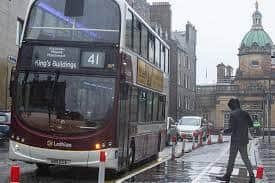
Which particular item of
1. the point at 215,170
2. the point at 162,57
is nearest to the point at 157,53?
the point at 162,57

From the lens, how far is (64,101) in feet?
43.9

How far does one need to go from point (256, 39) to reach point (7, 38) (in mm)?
60402

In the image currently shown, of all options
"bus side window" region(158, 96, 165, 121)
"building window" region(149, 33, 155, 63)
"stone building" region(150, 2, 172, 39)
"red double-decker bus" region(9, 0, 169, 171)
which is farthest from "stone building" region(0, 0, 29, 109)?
"stone building" region(150, 2, 172, 39)

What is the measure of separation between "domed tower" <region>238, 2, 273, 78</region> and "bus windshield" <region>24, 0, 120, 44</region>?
76.5m

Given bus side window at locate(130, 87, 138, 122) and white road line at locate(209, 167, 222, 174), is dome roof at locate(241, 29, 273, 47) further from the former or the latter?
bus side window at locate(130, 87, 138, 122)

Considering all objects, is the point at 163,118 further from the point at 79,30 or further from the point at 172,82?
the point at 172,82

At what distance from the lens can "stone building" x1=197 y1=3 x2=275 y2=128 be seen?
286ft

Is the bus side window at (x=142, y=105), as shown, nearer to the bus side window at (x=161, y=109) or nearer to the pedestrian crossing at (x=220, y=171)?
the pedestrian crossing at (x=220, y=171)

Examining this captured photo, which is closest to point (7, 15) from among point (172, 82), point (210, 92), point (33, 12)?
point (33, 12)

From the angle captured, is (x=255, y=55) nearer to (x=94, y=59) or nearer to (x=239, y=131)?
(x=239, y=131)

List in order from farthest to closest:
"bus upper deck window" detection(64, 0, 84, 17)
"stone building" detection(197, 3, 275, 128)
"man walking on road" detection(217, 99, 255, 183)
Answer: "stone building" detection(197, 3, 275, 128), "bus upper deck window" detection(64, 0, 84, 17), "man walking on road" detection(217, 99, 255, 183)

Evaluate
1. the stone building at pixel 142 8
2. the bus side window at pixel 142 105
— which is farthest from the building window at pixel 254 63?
the bus side window at pixel 142 105

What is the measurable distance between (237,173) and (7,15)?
22941mm

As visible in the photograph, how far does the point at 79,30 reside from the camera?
13750 mm
